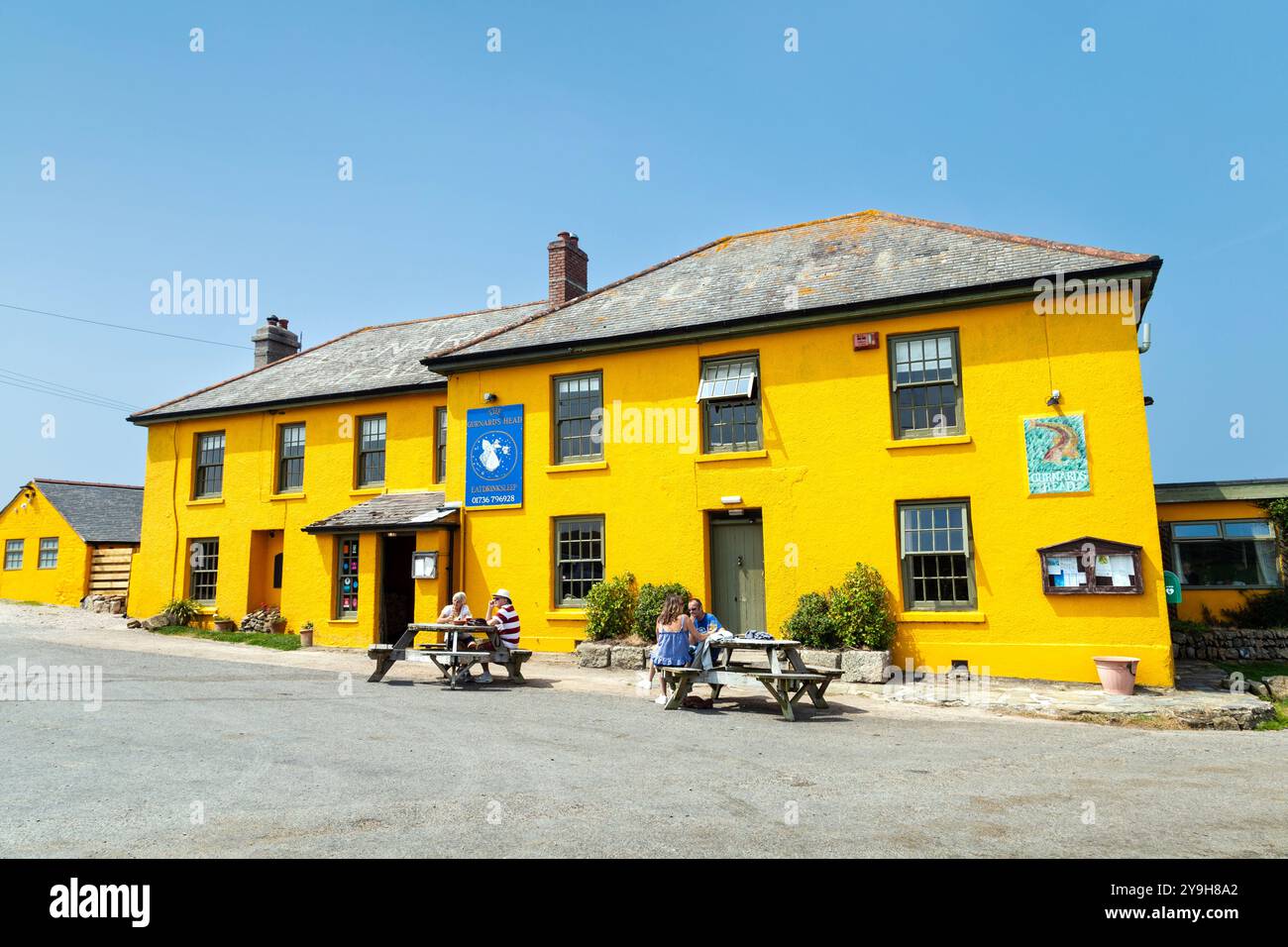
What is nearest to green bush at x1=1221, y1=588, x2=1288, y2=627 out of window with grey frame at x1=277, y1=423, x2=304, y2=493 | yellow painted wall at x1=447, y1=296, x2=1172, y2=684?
yellow painted wall at x1=447, y1=296, x2=1172, y2=684

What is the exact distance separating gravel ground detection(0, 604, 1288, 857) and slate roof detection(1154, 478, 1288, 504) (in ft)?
32.2

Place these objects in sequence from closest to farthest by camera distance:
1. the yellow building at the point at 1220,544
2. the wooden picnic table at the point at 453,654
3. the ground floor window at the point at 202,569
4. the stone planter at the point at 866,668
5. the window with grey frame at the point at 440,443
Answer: the wooden picnic table at the point at 453,654 → the stone planter at the point at 866,668 → the yellow building at the point at 1220,544 → the window with grey frame at the point at 440,443 → the ground floor window at the point at 202,569

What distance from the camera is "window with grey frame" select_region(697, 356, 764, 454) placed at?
15.7 m

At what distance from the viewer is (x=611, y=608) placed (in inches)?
620

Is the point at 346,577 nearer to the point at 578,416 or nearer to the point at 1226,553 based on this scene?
the point at 578,416

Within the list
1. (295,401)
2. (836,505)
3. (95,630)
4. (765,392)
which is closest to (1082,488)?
(836,505)

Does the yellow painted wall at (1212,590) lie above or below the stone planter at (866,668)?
above

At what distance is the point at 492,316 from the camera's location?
2392 cm

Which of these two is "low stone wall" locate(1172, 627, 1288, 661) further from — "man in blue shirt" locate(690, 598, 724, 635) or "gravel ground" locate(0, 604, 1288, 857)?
"man in blue shirt" locate(690, 598, 724, 635)

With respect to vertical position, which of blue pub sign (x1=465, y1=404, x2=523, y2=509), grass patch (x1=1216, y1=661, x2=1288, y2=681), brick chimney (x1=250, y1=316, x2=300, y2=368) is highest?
brick chimney (x1=250, y1=316, x2=300, y2=368)

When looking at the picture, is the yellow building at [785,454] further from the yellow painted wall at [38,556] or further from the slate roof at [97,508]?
the slate roof at [97,508]

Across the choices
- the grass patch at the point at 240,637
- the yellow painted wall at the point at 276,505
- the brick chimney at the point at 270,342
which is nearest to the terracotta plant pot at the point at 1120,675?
the yellow painted wall at the point at 276,505

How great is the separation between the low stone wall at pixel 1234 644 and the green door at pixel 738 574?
882 centimetres

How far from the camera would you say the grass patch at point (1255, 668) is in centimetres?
1354
